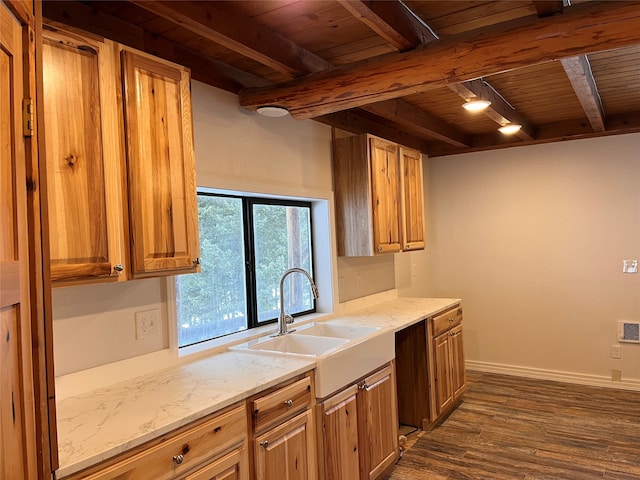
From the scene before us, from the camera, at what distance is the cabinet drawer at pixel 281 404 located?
186cm

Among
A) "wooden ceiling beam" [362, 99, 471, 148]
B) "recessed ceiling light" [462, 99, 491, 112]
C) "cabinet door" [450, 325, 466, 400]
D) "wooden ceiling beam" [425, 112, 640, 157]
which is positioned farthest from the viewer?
"wooden ceiling beam" [425, 112, 640, 157]

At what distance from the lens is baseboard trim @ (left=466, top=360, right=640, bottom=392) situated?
162 inches

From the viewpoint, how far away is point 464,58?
6.95 feet

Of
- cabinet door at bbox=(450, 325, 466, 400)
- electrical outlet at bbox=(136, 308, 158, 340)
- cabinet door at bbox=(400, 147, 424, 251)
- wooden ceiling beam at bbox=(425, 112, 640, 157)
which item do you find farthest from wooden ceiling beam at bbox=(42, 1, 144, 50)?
wooden ceiling beam at bbox=(425, 112, 640, 157)

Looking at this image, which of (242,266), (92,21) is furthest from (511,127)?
(92,21)

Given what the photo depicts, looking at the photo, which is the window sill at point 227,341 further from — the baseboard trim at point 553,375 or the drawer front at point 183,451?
the baseboard trim at point 553,375

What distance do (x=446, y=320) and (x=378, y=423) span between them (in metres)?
1.22

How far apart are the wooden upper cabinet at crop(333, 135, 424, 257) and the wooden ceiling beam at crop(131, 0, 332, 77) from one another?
0.90 meters

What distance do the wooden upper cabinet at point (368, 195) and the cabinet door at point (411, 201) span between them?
2.0 inches

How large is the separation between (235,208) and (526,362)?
3.41 m

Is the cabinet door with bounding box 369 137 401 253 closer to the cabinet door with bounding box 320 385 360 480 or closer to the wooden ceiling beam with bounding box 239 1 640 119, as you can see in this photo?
the wooden ceiling beam with bounding box 239 1 640 119

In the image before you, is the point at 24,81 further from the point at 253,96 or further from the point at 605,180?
the point at 605,180

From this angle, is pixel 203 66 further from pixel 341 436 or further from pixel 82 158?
pixel 341 436

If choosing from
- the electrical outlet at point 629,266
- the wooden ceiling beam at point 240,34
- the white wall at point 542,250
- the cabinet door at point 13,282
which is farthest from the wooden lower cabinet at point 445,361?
the cabinet door at point 13,282
